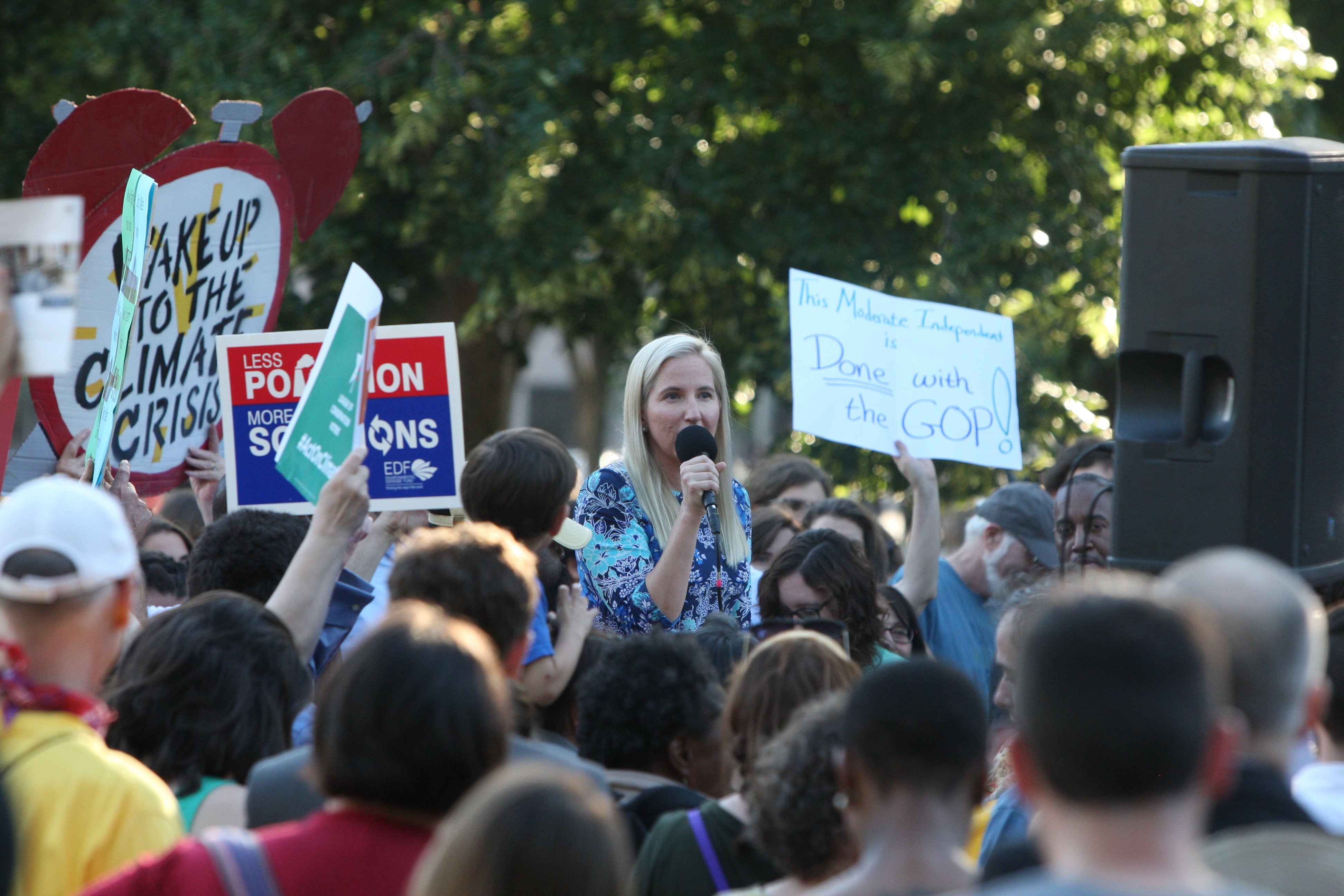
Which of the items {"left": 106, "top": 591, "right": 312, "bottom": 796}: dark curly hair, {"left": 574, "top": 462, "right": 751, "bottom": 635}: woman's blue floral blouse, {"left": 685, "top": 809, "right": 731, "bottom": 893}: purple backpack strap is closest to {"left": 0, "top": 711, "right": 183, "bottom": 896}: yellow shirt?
{"left": 106, "top": 591, "right": 312, "bottom": 796}: dark curly hair

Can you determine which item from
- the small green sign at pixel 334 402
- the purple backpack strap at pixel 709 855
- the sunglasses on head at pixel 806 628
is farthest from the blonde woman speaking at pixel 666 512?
the purple backpack strap at pixel 709 855

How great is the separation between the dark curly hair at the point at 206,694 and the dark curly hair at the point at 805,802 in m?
1.03

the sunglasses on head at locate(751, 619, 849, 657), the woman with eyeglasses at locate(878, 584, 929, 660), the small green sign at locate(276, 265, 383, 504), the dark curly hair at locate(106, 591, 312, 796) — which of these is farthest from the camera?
the woman with eyeglasses at locate(878, 584, 929, 660)

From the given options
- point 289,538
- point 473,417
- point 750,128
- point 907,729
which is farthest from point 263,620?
point 473,417

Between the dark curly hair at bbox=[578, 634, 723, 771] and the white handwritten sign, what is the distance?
1983 millimetres

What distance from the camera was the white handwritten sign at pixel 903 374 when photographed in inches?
203

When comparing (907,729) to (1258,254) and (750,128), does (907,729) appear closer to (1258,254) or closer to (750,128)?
(1258,254)

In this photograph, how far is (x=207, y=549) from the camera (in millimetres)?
3840

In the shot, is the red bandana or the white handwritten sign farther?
the white handwritten sign

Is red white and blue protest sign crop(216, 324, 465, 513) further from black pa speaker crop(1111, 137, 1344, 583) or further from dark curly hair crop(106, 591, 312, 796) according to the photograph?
black pa speaker crop(1111, 137, 1344, 583)

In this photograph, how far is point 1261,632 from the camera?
2.18 meters

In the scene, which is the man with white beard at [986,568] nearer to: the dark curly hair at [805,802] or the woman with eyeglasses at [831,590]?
the woman with eyeglasses at [831,590]

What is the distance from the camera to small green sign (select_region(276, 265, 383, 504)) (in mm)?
Answer: 3682

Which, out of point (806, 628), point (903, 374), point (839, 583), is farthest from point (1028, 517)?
point (806, 628)
